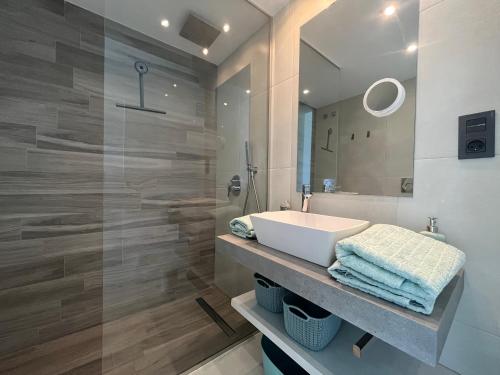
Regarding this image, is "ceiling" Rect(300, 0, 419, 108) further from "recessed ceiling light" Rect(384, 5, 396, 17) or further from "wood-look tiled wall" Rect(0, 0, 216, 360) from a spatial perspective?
"wood-look tiled wall" Rect(0, 0, 216, 360)

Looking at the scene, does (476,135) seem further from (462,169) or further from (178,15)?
(178,15)

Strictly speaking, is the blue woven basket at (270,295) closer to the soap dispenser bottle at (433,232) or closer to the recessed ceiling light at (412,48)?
the soap dispenser bottle at (433,232)

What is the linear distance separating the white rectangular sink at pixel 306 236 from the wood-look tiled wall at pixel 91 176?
3.32 ft

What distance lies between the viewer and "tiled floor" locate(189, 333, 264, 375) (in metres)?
1.12

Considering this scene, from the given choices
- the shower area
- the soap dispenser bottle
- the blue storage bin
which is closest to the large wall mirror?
Result: the soap dispenser bottle

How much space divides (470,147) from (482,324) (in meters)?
0.61

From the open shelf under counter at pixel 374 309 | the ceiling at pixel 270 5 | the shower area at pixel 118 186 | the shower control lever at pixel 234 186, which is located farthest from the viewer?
the shower control lever at pixel 234 186

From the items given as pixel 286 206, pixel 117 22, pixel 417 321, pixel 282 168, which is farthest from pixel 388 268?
pixel 117 22

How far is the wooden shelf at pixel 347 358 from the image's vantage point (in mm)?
696

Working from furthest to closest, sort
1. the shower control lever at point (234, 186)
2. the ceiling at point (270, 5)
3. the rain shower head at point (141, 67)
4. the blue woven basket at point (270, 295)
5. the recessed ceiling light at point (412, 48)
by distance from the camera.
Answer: the shower control lever at point (234, 186)
the rain shower head at point (141, 67)
the ceiling at point (270, 5)
the blue woven basket at point (270, 295)
the recessed ceiling light at point (412, 48)

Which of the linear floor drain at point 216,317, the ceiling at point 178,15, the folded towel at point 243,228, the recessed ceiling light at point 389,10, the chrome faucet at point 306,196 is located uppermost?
the ceiling at point 178,15

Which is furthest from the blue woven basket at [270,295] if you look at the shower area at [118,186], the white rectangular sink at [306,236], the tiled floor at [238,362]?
the shower area at [118,186]

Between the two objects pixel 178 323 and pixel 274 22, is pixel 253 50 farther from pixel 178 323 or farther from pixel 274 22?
pixel 178 323

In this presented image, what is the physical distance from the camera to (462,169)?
73 cm
